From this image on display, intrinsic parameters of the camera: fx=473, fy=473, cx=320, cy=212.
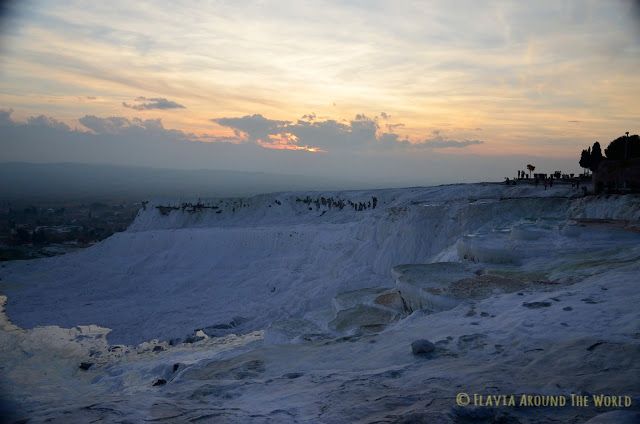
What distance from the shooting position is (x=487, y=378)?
574 cm

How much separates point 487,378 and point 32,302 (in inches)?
934

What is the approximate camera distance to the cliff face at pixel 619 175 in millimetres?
20031

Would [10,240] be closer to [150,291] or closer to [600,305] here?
[150,291]

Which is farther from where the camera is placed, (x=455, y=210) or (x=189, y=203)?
(x=189, y=203)

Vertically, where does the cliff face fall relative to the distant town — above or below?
above

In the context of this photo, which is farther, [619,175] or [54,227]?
[54,227]

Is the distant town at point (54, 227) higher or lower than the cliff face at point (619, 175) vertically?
lower

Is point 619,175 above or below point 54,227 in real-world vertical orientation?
above

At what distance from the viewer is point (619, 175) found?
2059 cm

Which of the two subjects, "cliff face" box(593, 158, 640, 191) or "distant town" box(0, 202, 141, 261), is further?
"distant town" box(0, 202, 141, 261)

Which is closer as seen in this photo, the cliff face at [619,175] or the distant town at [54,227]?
the cliff face at [619,175]

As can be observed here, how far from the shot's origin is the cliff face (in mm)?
20031

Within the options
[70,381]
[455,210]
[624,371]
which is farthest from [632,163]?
[70,381]

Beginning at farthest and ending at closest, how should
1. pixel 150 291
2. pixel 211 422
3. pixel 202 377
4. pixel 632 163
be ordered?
pixel 150 291, pixel 632 163, pixel 202 377, pixel 211 422
